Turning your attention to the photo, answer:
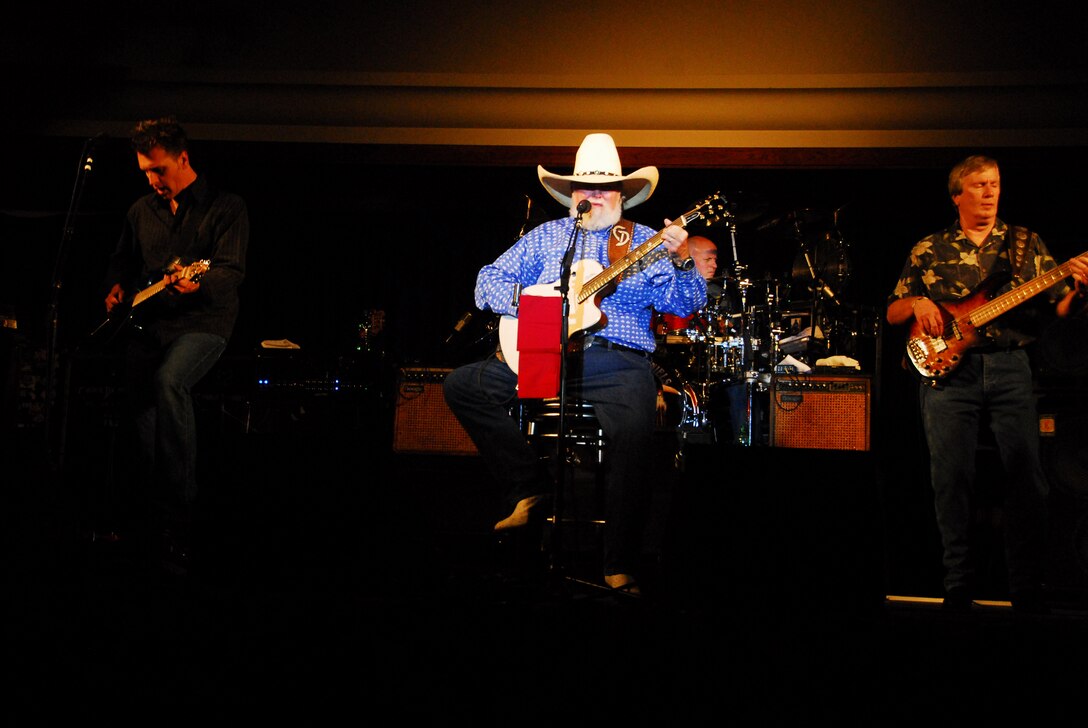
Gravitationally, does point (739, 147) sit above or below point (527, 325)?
above

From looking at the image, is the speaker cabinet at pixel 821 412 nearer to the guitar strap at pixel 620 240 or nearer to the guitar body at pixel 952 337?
the guitar body at pixel 952 337

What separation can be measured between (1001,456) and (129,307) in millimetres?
4129

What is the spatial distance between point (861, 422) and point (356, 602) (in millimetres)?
4418

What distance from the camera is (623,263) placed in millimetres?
3842

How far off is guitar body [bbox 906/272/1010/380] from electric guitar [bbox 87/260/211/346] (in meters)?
3.33

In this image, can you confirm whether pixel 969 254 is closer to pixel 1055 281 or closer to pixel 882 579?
pixel 1055 281

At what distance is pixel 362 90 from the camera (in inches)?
291

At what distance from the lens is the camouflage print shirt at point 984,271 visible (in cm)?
391

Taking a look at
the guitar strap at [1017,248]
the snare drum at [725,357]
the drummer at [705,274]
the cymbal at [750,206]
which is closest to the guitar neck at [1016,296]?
the guitar strap at [1017,248]

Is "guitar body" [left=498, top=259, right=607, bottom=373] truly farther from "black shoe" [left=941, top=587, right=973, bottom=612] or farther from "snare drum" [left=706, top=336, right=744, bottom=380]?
"snare drum" [left=706, top=336, right=744, bottom=380]

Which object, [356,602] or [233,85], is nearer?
[356,602]

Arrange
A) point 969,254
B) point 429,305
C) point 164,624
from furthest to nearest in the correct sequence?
point 429,305, point 969,254, point 164,624

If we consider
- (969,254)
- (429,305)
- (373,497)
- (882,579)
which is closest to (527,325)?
(373,497)

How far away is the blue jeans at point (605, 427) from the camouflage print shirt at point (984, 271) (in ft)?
4.56
